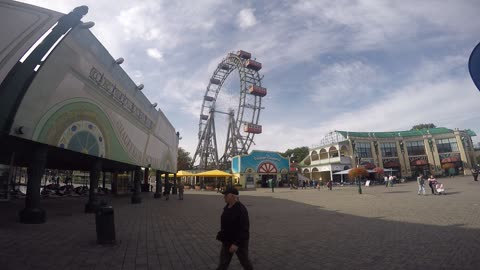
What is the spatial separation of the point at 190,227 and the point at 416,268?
20.4 feet

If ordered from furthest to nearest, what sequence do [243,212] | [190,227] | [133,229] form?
1. [190,227]
2. [133,229]
3. [243,212]

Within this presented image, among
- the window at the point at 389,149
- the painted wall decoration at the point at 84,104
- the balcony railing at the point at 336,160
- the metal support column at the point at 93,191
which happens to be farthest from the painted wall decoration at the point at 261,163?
the metal support column at the point at 93,191

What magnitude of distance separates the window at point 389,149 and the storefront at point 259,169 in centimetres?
2468

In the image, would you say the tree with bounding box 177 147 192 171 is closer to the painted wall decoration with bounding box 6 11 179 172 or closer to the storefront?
the storefront

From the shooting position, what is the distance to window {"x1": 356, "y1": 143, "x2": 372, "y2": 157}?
173 feet

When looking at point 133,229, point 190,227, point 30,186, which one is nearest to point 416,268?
point 190,227

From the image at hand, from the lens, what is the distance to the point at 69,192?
71.8ft

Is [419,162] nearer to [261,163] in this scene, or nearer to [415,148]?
[415,148]

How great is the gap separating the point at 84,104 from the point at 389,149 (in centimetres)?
5922

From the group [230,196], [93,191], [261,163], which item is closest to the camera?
[230,196]

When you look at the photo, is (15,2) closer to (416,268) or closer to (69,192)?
(416,268)

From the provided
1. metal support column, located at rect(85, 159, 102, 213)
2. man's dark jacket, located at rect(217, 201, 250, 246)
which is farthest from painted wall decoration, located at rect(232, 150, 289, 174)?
man's dark jacket, located at rect(217, 201, 250, 246)

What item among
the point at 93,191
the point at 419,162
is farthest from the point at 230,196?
the point at 419,162

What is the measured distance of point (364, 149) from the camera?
53.3 metres
